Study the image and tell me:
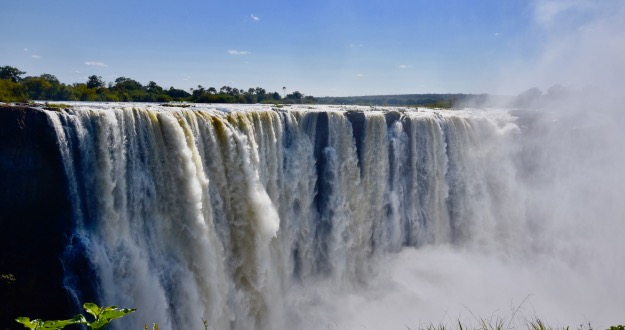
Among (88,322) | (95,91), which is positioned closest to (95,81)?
(95,91)

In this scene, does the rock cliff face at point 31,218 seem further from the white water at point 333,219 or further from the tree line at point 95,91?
the tree line at point 95,91

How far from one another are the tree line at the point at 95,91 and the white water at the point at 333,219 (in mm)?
9990

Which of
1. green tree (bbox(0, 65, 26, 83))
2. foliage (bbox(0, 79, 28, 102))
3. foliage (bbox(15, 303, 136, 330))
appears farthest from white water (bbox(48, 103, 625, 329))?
green tree (bbox(0, 65, 26, 83))

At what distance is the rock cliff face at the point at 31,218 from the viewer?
8.33m

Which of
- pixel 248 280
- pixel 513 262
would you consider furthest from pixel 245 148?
pixel 513 262

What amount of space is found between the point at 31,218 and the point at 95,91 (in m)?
20.6

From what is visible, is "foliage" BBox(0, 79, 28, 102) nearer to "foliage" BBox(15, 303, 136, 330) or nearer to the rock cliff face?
the rock cliff face

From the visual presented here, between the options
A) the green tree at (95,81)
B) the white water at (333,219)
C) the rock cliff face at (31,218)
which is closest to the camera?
the rock cliff face at (31,218)

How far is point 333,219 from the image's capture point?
14414 millimetres

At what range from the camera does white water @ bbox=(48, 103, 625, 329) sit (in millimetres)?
9133

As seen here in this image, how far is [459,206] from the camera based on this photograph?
1814 cm

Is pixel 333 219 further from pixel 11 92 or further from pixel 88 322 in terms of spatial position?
pixel 11 92

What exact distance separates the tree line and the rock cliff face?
9607 mm

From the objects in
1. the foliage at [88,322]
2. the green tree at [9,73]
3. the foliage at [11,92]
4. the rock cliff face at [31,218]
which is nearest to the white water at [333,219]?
the rock cliff face at [31,218]
